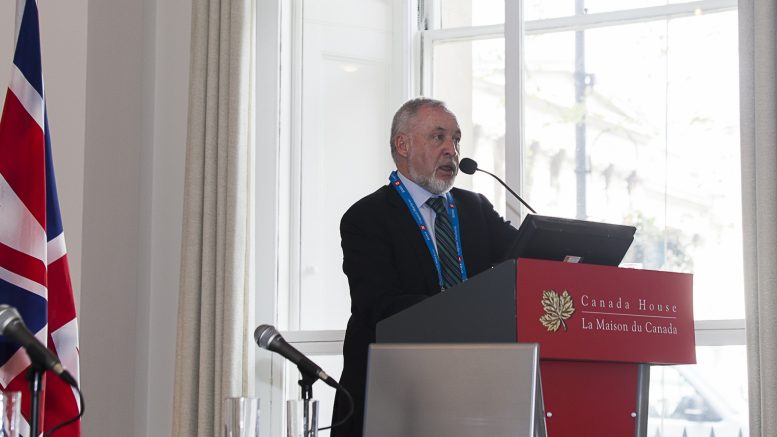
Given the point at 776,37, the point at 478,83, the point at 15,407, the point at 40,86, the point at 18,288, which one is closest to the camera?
the point at 15,407

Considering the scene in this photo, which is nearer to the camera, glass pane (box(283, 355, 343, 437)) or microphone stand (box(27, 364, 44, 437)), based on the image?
microphone stand (box(27, 364, 44, 437))

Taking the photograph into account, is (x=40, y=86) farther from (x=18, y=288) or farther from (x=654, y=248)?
(x=654, y=248)

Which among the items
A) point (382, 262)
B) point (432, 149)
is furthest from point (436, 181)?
point (382, 262)

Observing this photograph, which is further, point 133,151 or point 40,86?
point 133,151

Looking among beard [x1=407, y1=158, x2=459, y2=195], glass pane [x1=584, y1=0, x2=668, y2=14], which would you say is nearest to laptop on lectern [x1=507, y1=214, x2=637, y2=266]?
beard [x1=407, y1=158, x2=459, y2=195]

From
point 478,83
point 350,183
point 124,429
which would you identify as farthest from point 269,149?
point 124,429

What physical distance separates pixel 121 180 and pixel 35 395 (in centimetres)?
286

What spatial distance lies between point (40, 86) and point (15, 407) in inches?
70.4

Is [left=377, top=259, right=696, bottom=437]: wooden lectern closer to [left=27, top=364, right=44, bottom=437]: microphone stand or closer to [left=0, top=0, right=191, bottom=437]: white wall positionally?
[left=27, top=364, right=44, bottom=437]: microphone stand

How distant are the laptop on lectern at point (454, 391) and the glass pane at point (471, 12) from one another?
2.75m

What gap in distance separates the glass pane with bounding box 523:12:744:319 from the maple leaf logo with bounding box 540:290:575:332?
6.19 ft

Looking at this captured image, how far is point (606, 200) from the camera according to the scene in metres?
4.20

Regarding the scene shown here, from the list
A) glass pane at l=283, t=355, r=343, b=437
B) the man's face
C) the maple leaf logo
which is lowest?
glass pane at l=283, t=355, r=343, b=437

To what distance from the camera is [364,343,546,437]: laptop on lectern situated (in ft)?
5.79
